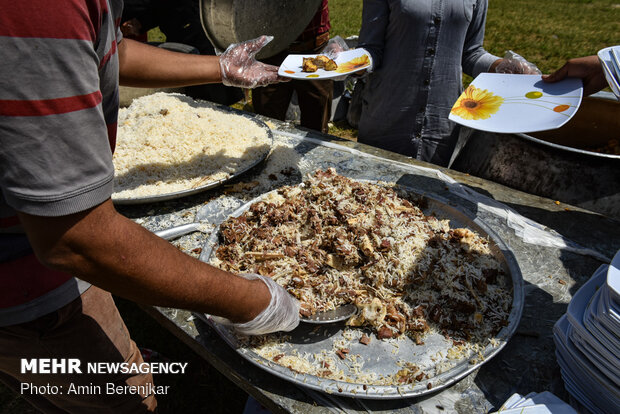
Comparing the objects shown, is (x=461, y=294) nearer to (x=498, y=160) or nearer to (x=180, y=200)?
(x=498, y=160)

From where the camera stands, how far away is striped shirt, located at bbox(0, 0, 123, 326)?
Result: 0.73m

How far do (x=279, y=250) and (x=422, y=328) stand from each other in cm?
69

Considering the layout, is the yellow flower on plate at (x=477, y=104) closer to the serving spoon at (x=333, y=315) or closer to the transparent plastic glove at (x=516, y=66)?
the transparent plastic glove at (x=516, y=66)

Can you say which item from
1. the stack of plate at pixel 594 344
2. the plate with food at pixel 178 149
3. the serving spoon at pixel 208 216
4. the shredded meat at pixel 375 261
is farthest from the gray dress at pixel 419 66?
the stack of plate at pixel 594 344

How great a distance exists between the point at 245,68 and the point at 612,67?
6.66 ft

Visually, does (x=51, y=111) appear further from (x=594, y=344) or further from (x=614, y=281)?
(x=594, y=344)

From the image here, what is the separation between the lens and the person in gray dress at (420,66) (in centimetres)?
258

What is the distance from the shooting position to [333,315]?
1.38 m

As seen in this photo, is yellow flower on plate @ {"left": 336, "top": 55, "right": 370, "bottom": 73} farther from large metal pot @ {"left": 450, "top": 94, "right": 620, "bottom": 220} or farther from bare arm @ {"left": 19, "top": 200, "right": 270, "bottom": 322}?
bare arm @ {"left": 19, "top": 200, "right": 270, "bottom": 322}

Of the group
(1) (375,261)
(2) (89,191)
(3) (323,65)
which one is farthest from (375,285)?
(3) (323,65)

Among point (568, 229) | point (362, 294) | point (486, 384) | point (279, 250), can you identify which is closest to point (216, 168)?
point (279, 250)

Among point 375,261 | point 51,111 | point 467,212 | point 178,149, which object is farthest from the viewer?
point 178,149

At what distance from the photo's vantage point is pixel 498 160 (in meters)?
2.41

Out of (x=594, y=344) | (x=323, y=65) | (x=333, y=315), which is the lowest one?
(x=333, y=315)
